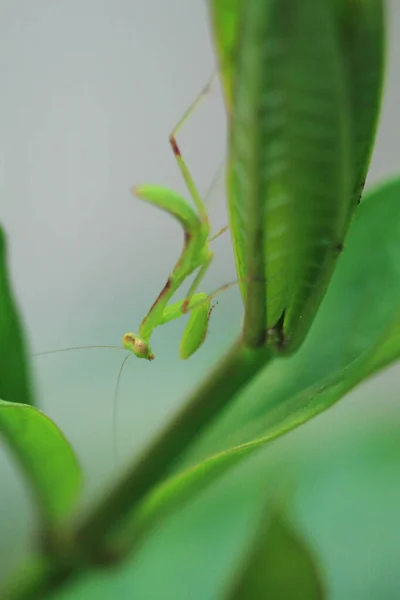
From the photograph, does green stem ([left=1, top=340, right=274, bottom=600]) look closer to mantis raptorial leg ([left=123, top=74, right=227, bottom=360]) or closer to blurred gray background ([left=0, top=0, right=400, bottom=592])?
mantis raptorial leg ([left=123, top=74, right=227, bottom=360])

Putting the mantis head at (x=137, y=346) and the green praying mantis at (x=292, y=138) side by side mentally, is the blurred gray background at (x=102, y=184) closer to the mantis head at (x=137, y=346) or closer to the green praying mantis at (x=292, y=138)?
the mantis head at (x=137, y=346)

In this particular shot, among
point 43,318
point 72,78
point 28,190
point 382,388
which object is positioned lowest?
point 382,388

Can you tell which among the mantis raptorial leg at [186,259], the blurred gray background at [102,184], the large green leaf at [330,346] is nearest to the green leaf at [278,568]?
the large green leaf at [330,346]

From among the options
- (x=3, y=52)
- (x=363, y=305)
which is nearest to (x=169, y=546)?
(x=363, y=305)

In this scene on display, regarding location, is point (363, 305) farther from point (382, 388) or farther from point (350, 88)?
point (382, 388)

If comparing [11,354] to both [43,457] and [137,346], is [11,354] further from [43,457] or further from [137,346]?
[137,346]

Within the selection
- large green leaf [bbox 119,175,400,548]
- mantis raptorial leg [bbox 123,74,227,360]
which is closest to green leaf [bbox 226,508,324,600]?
large green leaf [bbox 119,175,400,548]

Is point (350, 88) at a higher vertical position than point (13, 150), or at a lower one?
higher
